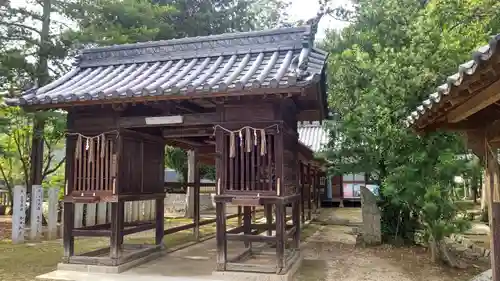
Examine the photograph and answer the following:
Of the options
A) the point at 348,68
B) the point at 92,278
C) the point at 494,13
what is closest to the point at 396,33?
the point at 348,68

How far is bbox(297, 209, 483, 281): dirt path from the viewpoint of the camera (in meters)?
8.02

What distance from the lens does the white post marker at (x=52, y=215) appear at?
1273cm

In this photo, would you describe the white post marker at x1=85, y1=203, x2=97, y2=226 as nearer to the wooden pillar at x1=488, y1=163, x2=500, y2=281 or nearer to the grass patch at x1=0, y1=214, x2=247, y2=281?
the grass patch at x1=0, y1=214, x2=247, y2=281

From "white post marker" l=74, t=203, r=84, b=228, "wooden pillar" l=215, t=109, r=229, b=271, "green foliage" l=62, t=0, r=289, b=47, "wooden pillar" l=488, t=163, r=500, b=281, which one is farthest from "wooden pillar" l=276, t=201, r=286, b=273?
"green foliage" l=62, t=0, r=289, b=47

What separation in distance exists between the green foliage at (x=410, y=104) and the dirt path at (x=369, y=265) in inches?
34.0

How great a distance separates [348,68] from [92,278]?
861 cm

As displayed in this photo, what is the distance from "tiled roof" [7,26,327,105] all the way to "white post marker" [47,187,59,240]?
5024mm

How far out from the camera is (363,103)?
10539 millimetres

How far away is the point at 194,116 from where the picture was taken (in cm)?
784

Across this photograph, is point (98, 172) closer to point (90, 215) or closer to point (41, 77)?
point (90, 215)

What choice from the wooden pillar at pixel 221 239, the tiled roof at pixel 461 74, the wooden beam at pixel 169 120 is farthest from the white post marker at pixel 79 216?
the tiled roof at pixel 461 74

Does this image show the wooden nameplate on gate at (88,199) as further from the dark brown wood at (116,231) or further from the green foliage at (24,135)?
the green foliage at (24,135)

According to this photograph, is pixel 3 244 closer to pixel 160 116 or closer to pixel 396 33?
pixel 160 116

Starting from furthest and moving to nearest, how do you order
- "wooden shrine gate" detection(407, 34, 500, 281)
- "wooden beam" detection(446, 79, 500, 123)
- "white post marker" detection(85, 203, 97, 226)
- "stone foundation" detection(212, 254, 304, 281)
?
"white post marker" detection(85, 203, 97, 226), "stone foundation" detection(212, 254, 304, 281), "wooden beam" detection(446, 79, 500, 123), "wooden shrine gate" detection(407, 34, 500, 281)
